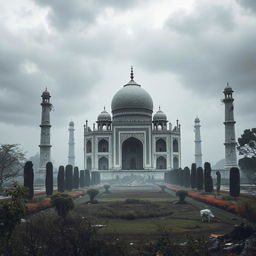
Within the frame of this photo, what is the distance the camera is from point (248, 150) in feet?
127

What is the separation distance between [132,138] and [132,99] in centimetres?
600

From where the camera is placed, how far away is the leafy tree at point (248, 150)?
3756 cm

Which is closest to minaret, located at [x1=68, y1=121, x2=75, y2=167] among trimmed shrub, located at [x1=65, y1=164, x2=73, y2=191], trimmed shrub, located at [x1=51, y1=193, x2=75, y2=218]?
trimmed shrub, located at [x1=65, y1=164, x2=73, y2=191]

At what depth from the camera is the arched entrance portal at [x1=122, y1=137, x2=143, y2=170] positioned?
164ft

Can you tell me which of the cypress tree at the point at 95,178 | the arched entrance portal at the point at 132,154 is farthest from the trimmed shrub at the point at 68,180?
the arched entrance portal at the point at 132,154

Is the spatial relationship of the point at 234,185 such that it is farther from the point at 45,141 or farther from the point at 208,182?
the point at 45,141

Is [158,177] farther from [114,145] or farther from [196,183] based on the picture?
[196,183]

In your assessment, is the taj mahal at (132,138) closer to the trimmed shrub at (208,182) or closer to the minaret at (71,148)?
the minaret at (71,148)

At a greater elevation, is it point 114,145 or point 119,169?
point 114,145

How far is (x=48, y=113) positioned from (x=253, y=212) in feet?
108

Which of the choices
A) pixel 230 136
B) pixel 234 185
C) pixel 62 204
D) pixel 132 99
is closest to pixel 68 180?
pixel 234 185

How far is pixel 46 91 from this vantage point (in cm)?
→ 4059

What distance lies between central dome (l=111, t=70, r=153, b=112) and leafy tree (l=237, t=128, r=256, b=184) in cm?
1667

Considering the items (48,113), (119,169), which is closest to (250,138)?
(119,169)
